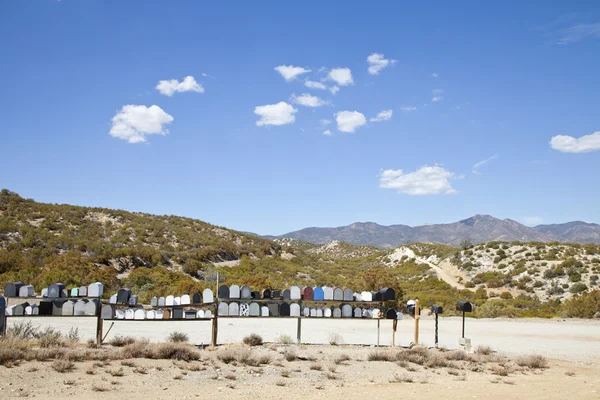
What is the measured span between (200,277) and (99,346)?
29.2 m

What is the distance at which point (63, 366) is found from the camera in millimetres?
10953

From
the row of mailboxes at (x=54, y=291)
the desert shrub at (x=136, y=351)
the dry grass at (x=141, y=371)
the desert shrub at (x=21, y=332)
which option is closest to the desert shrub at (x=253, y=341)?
the desert shrub at (x=136, y=351)

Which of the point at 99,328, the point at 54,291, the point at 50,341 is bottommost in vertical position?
the point at 50,341

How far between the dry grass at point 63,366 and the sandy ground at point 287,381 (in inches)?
5.0

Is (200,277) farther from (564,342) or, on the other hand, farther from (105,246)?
(564,342)

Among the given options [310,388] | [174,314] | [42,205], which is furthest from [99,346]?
[42,205]

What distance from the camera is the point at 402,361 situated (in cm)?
1384

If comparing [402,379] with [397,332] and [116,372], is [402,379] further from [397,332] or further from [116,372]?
[397,332]

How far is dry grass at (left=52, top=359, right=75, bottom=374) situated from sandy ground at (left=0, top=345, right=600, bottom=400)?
0.42ft

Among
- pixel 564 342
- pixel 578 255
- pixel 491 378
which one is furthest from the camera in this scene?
pixel 578 255

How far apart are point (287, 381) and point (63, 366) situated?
458cm

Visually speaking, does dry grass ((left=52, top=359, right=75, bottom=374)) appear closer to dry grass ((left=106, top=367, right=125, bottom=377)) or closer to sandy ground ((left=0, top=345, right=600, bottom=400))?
A: sandy ground ((left=0, top=345, right=600, bottom=400))

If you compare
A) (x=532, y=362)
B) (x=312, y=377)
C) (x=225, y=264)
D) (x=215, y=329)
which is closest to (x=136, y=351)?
(x=215, y=329)

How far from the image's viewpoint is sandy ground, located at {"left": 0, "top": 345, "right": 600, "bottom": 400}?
9.80m
